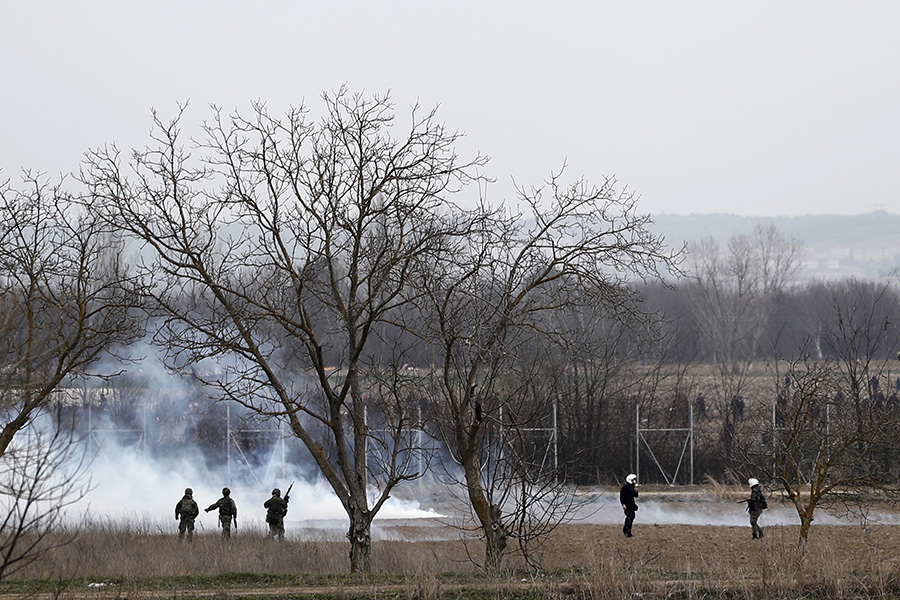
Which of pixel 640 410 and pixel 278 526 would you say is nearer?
pixel 278 526

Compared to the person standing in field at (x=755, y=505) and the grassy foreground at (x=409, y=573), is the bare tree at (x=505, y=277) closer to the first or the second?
the grassy foreground at (x=409, y=573)

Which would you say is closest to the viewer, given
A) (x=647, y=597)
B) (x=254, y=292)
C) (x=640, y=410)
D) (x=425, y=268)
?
(x=647, y=597)

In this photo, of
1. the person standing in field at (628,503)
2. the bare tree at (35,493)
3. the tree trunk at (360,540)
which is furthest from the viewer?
the person standing in field at (628,503)

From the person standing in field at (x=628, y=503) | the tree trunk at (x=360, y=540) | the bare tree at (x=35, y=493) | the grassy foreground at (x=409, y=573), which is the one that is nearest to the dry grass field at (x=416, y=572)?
the grassy foreground at (x=409, y=573)

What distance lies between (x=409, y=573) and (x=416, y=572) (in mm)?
448

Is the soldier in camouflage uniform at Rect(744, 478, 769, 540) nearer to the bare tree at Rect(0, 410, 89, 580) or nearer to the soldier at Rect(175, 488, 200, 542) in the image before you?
the soldier at Rect(175, 488, 200, 542)

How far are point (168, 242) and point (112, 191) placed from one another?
44.3 inches

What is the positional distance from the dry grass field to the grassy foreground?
19 mm

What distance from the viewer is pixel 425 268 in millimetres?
13242

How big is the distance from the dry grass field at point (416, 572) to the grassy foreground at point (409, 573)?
0.02m

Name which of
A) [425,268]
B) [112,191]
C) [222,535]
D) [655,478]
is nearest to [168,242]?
[112,191]

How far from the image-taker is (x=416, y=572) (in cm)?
1259

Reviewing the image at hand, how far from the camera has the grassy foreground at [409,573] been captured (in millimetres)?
10734

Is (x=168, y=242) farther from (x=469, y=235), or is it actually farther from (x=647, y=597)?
(x=647, y=597)
